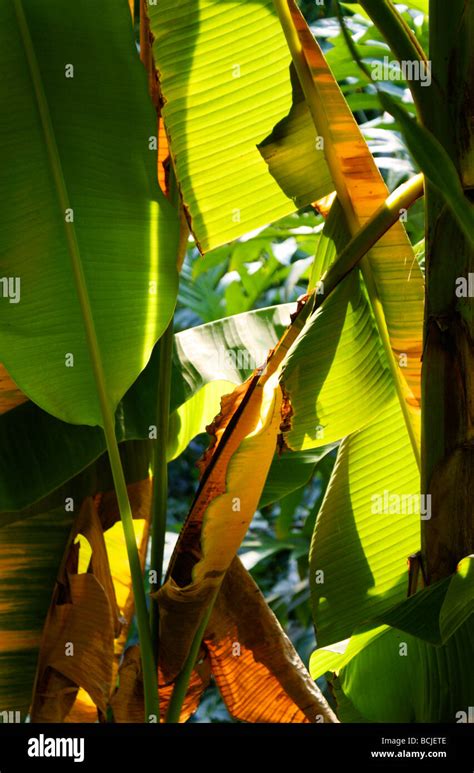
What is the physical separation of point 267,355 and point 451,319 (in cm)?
23

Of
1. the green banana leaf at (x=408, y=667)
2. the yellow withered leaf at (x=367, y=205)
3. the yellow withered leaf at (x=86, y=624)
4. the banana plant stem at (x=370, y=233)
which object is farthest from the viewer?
the yellow withered leaf at (x=86, y=624)

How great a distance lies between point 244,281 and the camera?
186 centimetres

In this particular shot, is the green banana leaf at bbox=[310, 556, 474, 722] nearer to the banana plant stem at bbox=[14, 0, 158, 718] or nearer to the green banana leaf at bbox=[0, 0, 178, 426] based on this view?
the banana plant stem at bbox=[14, 0, 158, 718]

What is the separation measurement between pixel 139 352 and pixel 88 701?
1.93 feet

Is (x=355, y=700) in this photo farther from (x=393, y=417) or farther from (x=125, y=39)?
(x=125, y=39)

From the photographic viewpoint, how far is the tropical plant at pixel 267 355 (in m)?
0.57

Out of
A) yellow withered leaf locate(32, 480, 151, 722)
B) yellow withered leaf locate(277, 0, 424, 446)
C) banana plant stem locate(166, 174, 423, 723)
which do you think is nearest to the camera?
banana plant stem locate(166, 174, 423, 723)

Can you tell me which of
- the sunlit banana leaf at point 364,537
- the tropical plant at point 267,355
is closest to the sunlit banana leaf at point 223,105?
the tropical plant at point 267,355

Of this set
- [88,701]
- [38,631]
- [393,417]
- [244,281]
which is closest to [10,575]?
[38,631]

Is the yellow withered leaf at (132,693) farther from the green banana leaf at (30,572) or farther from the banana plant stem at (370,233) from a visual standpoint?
the banana plant stem at (370,233)

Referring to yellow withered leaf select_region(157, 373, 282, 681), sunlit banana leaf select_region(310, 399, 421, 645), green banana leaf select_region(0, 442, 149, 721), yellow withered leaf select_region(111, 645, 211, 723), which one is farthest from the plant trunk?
green banana leaf select_region(0, 442, 149, 721)

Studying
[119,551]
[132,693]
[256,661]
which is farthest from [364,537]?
[119,551]

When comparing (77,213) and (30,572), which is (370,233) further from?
(30,572)

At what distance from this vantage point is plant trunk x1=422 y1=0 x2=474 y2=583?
0.56 m
